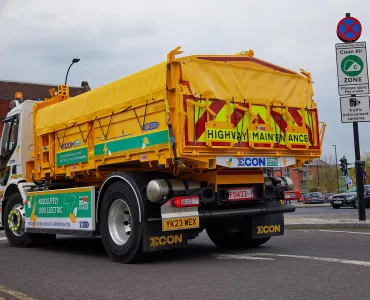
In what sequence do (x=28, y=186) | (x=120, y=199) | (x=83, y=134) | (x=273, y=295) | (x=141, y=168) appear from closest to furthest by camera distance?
1. (x=273, y=295)
2. (x=120, y=199)
3. (x=141, y=168)
4. (x=83, y=134)
5. (x=28, y=186)

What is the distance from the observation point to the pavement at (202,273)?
5.57 metres

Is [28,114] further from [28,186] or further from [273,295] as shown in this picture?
[273,295]

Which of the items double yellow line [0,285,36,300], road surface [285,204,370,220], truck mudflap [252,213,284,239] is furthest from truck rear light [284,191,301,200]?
road surface [285,204,370,220]

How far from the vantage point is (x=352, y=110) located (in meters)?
13.0

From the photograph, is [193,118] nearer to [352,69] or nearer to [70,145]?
[70,145]

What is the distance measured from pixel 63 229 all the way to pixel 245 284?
451 centimetres

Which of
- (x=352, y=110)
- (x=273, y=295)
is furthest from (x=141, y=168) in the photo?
(x=352, y=110)

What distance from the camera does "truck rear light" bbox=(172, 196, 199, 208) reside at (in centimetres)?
744

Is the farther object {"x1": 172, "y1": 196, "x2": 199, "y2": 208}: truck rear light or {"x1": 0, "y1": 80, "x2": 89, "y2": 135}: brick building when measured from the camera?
{"x1": 0, "y1": 80, "x2": 89, "y2": 135}: brick building

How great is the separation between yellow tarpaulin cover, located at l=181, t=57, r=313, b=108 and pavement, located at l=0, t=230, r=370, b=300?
8.12 feet

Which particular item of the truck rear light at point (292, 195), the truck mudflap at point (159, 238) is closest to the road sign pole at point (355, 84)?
the truck rear light at point (292, 195)

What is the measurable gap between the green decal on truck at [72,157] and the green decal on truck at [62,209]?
1.87ft

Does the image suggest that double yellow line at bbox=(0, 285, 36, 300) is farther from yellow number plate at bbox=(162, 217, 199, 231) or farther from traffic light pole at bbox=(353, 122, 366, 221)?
traffic light pole at bbox=(353, 122, 366, 221)

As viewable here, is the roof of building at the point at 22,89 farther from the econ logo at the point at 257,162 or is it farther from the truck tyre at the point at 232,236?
the econ logo at the point at 257,162
